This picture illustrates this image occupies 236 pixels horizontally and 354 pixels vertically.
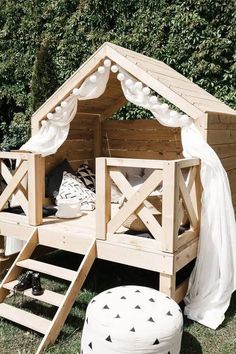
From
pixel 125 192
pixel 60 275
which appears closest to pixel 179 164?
pixel 125 192

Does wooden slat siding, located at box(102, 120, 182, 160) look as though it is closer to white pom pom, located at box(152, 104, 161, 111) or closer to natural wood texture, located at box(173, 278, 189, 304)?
white pom pom, located at box(152, 104, 161, 111)

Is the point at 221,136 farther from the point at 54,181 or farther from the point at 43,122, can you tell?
the point at 54,181

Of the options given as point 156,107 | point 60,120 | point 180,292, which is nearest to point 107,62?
point 156,107

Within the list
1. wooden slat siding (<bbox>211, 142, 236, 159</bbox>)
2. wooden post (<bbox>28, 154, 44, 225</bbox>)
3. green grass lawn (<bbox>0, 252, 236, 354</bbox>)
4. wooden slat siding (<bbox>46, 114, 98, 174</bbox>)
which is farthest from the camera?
wooden slat siding (<bbox>46, 114, 98, 174</bbox>)

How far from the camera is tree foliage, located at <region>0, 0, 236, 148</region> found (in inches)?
315

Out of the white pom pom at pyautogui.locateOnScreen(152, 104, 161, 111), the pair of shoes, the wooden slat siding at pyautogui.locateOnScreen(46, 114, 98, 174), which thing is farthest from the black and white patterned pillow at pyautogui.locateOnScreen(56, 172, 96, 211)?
the white pom pom at pyautogui.locateOnScreen(152, 104, 161, 111)

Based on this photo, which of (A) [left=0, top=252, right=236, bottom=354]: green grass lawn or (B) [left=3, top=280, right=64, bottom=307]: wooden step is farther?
(B) [left=3, top=280, right=64, bottom=307]: wooden step

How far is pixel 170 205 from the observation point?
2990 mm

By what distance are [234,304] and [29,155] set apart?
2586 millimetres

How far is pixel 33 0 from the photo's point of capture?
10328 millimetres

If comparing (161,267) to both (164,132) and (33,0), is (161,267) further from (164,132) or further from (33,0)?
(33,0)

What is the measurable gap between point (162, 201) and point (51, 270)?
3.84 ft

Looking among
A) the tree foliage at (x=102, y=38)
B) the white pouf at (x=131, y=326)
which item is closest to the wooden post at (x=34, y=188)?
the white pouf at (x=131, y=326)

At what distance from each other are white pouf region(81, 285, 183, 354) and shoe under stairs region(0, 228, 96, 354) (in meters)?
0.42
